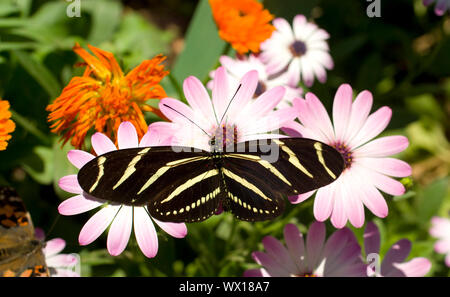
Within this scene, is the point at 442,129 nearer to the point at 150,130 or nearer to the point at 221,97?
the point at 221,97

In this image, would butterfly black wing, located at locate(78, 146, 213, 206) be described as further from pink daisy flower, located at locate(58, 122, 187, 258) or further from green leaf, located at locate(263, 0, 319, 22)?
green leaf, located at locate(263, 0, 319, 22)

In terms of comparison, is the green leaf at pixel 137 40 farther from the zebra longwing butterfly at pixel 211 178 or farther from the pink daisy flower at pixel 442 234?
the pink daisy flower at pixel 442 234

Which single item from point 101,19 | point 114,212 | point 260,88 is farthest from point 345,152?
point 101,19

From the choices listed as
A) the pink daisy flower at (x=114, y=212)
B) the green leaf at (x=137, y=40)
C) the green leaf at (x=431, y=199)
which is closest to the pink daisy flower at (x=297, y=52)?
the pink daisy flower at (x=114, y=212)

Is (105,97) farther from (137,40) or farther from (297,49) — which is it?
(137,40)
